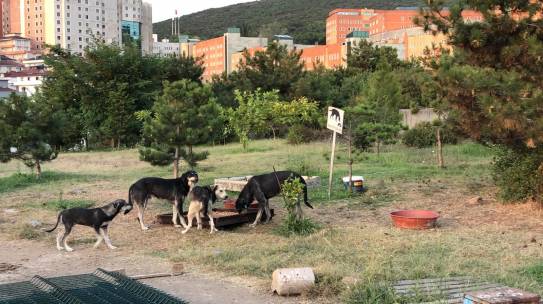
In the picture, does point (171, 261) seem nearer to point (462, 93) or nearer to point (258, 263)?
point (258, 263)

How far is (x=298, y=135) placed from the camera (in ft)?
89.6

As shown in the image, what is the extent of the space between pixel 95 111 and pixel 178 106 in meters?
18.9

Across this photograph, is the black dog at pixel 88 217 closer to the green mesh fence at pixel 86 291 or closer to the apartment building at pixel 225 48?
the green mesh fence at pixel 86 291

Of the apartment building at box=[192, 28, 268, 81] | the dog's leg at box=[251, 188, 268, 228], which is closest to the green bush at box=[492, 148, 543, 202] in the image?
the dog's leg at box=[251, 188, 268, 228]

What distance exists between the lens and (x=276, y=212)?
40.4ft

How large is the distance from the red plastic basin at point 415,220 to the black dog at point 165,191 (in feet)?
11.4

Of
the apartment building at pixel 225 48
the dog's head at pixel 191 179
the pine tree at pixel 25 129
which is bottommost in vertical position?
the dog's head at pixel 191 179

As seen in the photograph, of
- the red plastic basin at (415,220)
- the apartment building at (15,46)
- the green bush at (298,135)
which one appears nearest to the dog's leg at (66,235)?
the red plastic basin at (415,220)

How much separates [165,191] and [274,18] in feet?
468

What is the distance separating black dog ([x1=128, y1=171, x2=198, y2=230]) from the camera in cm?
1095

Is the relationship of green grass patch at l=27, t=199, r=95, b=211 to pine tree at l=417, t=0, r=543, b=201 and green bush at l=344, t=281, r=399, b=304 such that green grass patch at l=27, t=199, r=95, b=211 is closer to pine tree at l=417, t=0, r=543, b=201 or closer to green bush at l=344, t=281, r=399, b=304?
pine tree at l=417, t=0, r=543, b=201

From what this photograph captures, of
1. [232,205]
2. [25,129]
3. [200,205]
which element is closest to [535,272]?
[200,205]

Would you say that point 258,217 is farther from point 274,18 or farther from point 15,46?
point 15,46

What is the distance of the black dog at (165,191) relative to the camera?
35.9 feet
